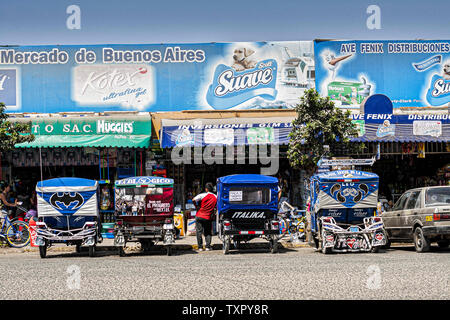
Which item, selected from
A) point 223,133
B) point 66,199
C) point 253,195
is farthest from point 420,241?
point 66,199

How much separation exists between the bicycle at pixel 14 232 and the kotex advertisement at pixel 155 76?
7.24 meters

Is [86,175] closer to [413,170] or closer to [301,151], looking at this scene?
[301,151]

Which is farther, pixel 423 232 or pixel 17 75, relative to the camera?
pixel 17 75

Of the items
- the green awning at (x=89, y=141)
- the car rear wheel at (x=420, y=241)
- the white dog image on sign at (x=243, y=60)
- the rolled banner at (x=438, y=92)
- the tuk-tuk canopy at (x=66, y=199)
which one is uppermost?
the white dog image on sign at (x=243, y=60)

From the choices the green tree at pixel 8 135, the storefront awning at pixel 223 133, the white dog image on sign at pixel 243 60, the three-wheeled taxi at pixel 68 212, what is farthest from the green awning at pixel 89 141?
the white dog image on sign at pixel 243 60

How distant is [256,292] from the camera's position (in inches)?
346

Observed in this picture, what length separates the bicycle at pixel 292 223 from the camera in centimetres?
1900

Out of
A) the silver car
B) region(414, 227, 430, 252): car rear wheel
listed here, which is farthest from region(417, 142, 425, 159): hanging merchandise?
region(414, 227, 430, 252): car rear wheel

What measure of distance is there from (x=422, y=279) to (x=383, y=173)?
568 inches

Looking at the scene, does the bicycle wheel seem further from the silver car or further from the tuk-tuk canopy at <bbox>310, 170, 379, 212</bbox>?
the silver car

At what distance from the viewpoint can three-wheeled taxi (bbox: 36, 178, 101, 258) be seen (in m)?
15.6

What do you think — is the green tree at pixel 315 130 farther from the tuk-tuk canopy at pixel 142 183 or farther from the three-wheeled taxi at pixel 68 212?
the three-wheeled taxi at pixel 68 212

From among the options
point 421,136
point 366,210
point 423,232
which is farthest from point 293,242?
point 421,136

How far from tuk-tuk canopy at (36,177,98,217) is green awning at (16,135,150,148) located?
5179 mm
